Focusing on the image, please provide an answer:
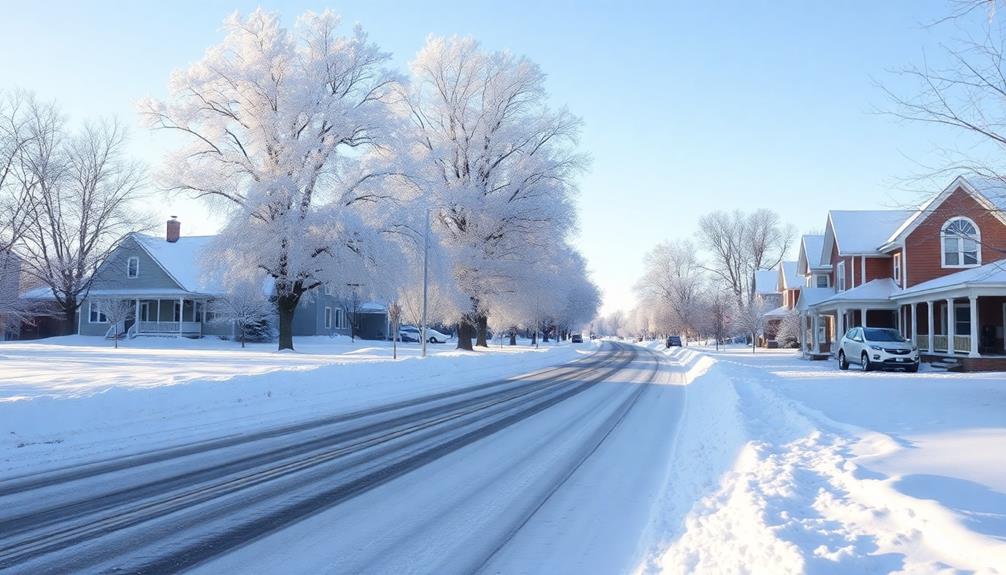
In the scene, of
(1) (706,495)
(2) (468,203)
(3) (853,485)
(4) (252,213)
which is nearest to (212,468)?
(1) (706,495)

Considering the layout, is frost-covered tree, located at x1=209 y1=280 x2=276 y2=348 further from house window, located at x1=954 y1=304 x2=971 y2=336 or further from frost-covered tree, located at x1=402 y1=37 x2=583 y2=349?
house window, located at x1=954 y1=304 x2=971 y2=336

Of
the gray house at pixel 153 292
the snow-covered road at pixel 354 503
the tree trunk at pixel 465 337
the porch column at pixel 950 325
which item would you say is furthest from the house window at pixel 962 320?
the gray house at pixel 153 292

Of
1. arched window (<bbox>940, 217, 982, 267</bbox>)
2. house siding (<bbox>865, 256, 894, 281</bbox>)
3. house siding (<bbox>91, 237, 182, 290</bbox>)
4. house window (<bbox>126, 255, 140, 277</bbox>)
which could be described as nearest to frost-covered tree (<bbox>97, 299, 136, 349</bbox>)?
house siding (<bbox>91, 237, 182, 290</bbox>)

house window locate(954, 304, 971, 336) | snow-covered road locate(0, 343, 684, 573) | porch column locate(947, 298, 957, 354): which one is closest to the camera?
snow-covered road locate(0, 343, 684, 573)

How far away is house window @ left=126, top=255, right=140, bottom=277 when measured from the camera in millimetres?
46531

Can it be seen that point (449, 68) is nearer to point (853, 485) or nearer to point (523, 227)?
point (523, 227)

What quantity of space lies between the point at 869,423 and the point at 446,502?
280 inches

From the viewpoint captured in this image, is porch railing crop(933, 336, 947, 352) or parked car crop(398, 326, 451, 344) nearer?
porch railing crop(933, 336, 947, 352)

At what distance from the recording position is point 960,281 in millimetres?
24953

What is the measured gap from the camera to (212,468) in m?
8.24

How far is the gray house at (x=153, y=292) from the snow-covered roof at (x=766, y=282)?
165 ft

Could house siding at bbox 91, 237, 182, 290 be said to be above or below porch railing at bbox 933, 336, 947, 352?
above

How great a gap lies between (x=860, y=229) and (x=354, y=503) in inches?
1451

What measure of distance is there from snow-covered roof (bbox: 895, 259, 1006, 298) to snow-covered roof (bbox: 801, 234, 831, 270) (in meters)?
15.8
